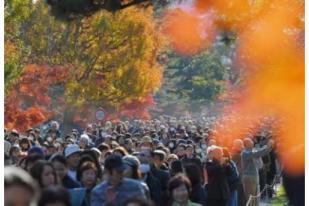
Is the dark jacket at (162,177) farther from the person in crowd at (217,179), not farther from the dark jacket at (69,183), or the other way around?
the dark jacket at (69,183)

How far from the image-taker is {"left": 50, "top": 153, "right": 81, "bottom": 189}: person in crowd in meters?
9.89

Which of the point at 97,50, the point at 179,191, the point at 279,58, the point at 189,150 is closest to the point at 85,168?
the point at 179,191

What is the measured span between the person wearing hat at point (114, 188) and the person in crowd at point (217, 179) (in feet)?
14.9

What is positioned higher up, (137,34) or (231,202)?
(137,34)

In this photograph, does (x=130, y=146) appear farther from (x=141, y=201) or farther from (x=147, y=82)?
(x=147, y=82)

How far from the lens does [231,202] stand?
46.6 feet

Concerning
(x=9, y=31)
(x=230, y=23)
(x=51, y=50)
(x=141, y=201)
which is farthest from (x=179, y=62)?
(x=141, y=201)

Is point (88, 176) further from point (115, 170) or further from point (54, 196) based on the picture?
point (54, 196)

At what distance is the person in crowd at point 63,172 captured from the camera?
9.89m

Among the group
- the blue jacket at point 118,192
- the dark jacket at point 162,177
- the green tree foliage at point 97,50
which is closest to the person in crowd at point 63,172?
the blue jacket at point 118,192

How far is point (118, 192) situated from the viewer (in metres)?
8.99

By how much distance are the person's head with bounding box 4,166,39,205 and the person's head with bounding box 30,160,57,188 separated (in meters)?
3.01

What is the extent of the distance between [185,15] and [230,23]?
2873 cm

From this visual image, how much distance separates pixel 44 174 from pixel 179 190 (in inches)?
51.1
